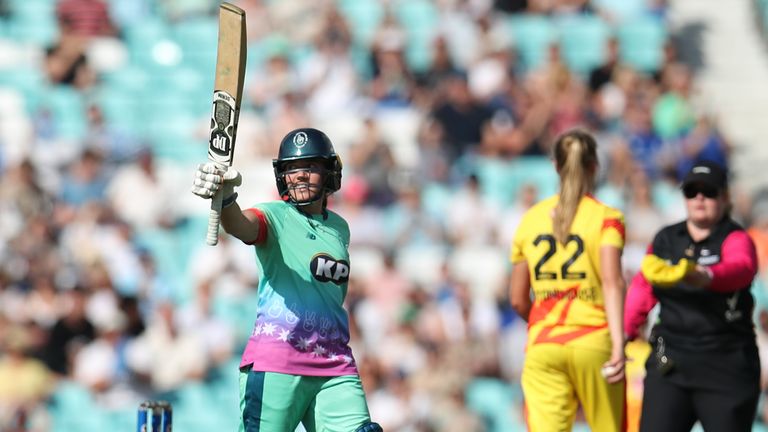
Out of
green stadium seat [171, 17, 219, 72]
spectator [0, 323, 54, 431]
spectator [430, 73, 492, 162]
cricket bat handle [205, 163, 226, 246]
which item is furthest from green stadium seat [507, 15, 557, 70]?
cricket bat handle [205, 163, 226, 246]

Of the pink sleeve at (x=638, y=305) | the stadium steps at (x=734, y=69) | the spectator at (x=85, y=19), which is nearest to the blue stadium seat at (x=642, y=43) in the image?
the stadium steps at (x=734, y=69)

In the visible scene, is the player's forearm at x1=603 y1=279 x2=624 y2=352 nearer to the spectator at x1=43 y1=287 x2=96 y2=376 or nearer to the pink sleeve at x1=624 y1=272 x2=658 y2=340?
the pink sleeve at x1=624 y1=272 x2=658 y2=340

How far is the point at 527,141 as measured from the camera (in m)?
14.5

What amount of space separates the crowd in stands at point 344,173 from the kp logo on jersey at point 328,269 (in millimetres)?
5795

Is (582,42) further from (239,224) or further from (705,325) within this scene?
(239,224)

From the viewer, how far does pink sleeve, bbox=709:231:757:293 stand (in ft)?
21.9

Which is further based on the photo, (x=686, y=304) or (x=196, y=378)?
(x=196, y=378)

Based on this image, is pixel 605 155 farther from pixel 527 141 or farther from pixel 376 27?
pixel 376 27

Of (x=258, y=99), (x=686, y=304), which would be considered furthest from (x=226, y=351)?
(x=686, y=304)

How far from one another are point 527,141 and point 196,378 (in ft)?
14.3

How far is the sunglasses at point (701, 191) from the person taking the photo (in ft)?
22.5

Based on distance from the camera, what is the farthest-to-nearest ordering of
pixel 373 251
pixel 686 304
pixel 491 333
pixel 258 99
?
pixel 258 99 → pixel 373 251 → pixel 491 333 → pixel 686 304

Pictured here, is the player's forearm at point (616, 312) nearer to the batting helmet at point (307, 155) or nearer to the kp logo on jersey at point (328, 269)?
the kp logo on jersey at point (328, 269)

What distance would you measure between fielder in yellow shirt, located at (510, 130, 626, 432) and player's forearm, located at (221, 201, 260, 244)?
1.56 meters
